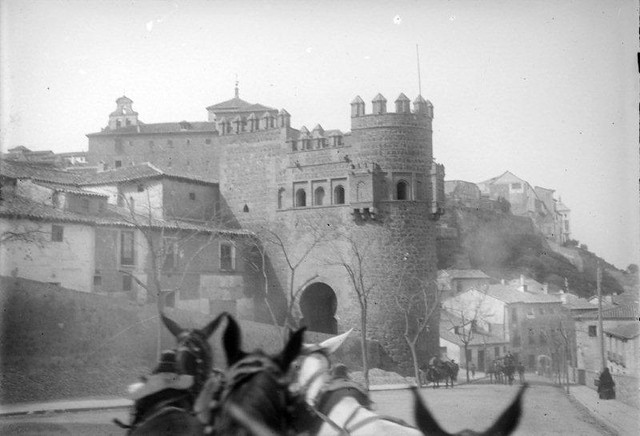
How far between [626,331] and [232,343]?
2426mm

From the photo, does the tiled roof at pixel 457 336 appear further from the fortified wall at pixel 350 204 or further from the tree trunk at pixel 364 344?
the tree trunk at pixel 364 344

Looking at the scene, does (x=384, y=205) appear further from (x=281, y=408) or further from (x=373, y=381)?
(x=281, y=408)

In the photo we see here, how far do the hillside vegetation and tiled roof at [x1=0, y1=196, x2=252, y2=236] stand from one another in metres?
2.09

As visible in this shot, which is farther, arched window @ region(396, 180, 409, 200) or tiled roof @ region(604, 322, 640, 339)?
arched window @ region(396, 180, 409, 200)

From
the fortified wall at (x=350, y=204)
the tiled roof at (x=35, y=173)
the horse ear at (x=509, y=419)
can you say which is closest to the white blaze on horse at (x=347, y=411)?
the horse ear at (x=509, y=419)

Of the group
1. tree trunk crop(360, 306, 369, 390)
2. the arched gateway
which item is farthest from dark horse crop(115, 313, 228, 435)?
tree trunk crop(360, 306, 369, 390)

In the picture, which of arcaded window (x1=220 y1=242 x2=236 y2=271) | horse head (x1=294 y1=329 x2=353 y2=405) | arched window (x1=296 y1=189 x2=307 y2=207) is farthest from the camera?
arcaded window (x1=220 y1=242 x2=236 y2=271)

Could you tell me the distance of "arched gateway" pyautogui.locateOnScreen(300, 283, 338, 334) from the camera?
148 inches

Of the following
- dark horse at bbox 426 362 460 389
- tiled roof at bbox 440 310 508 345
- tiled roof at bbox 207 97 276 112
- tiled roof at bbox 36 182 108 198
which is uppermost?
tiled roof at bbox 207 97 276 112

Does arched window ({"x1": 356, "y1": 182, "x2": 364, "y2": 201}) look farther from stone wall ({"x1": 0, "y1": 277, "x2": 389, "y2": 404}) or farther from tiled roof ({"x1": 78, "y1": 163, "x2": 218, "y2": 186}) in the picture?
tiled roof ({"x1": 78, "y1": 163, "x2": 218, "y2": 186})

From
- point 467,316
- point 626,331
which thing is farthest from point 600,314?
point 467,316

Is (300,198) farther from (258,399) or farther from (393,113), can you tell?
(258,399)

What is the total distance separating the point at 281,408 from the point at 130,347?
11.6 feet

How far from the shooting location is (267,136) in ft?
16.8
